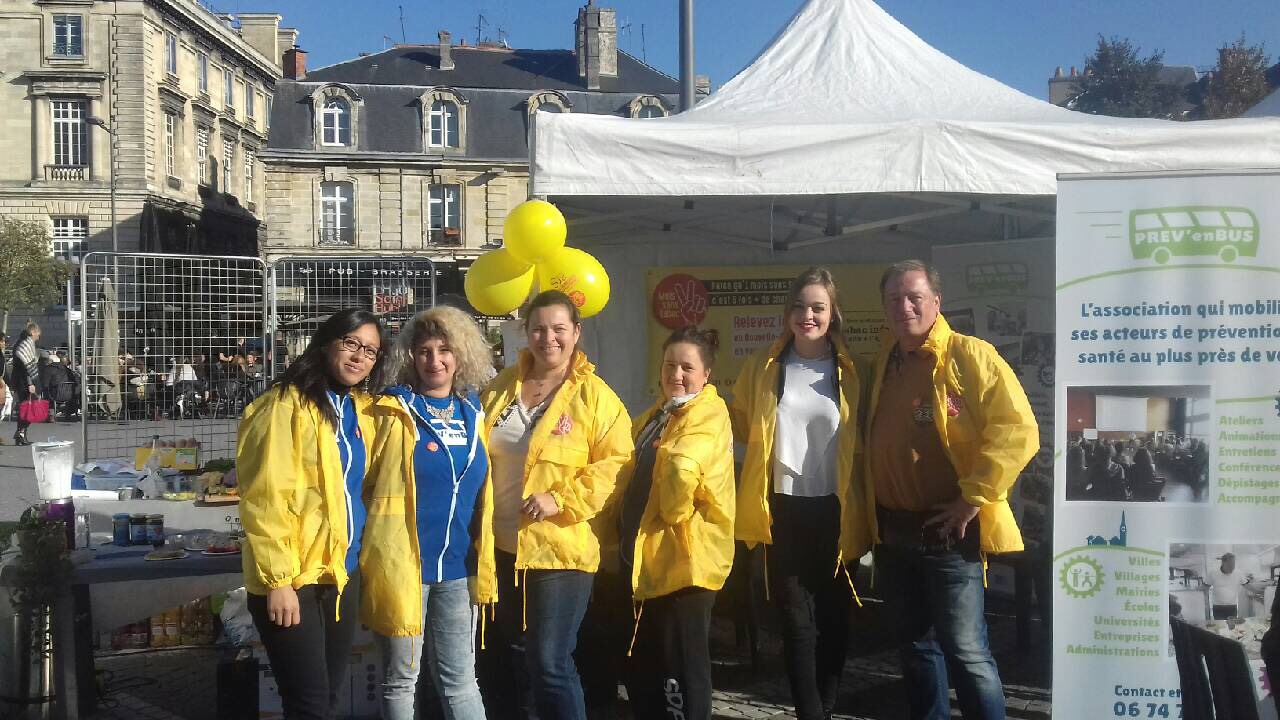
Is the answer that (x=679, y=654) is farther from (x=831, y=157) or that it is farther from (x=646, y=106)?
(x=646, y=106)

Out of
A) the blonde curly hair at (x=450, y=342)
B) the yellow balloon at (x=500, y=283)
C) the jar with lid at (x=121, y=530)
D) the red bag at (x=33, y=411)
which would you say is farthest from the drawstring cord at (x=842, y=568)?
the red bag at (x=33, y=411)

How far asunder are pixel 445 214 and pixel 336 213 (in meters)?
3.94

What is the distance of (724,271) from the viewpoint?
6160 mm

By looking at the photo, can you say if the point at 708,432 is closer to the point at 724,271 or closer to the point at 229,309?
the point at 724,271

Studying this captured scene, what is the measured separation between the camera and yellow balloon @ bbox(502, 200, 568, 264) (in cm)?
417

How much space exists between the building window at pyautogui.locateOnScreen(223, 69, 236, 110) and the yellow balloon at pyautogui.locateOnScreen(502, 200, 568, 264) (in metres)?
42.6

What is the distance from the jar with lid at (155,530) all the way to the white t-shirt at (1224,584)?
162 inches

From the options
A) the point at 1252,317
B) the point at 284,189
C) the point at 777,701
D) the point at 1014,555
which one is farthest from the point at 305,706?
the point at 284,189

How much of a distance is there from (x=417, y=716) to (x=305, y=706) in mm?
1068

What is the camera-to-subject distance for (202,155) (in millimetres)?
40188

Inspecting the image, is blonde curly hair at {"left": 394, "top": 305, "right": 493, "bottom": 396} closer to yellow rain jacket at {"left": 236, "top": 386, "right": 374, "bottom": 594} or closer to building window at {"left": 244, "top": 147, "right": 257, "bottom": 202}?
yellow rain jacket at {"left": 236, "top": 386, "right": 374, "bottom": 594}

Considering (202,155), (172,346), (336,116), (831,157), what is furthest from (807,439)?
(202,155)

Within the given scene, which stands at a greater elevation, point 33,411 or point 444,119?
point 444,119

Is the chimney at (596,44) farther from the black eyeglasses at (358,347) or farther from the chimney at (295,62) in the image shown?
the black eyeglasses at (358,347)
